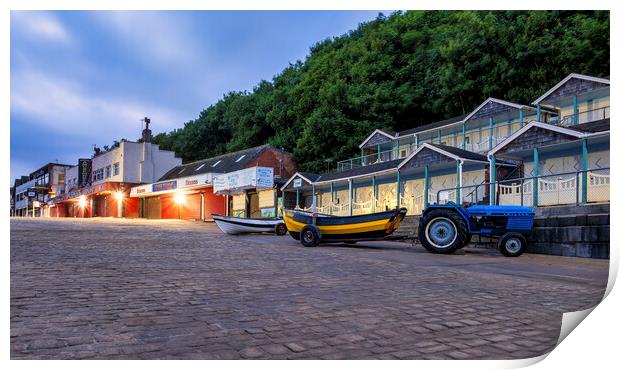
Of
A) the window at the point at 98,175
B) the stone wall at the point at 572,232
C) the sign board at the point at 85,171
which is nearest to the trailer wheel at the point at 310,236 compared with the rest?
the stone wall at the point at 572,232

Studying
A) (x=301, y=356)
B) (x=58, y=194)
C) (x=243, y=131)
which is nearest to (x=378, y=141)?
(x=243, y=131)

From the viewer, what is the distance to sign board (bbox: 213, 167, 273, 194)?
33438mm

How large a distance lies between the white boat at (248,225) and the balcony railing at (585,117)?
14492 millimetres

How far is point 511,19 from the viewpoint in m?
33.7

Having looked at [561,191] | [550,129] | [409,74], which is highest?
[409,74]

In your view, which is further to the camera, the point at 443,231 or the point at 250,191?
the point at 250,191

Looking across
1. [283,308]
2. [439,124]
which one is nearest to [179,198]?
[439,124]

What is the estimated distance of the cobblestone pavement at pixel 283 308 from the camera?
144 inches

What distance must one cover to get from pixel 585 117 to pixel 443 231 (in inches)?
630

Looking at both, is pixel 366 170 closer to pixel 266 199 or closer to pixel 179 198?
pixel 266 199

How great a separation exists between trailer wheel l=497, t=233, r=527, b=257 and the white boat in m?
10.7

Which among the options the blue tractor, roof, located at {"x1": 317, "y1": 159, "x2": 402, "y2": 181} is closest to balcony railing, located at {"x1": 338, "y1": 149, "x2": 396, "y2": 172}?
roof, located at {"x1": 317, "y1": 159, "x2": 402, "y2": 181}

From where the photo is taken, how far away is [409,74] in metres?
42.5
